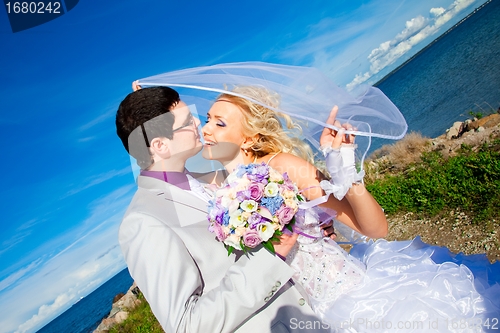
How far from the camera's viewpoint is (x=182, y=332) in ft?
7.54

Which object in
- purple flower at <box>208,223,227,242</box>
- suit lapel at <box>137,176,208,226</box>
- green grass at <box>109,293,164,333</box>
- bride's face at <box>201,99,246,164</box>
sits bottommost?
green grass at <box>109,293,164,333</box>

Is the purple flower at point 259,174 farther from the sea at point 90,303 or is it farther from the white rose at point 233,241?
the sea at point 90,303

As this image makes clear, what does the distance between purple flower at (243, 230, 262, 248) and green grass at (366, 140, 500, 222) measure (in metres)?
5.75

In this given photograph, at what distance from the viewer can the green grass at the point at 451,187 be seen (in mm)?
6906

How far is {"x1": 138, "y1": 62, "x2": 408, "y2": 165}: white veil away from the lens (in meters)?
2.84

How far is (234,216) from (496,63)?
47.0m

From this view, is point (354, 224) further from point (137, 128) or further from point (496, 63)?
point (496, 63)

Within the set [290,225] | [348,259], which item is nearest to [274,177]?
[290,225]

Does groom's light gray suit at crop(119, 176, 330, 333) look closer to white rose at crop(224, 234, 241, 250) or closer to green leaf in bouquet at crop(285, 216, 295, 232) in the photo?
white rose at crop(224, 234, 241, 250)

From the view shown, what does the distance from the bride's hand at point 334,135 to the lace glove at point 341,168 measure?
0.15 feet

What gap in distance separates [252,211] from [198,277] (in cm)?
58

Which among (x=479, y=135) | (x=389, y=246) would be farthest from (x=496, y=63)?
(x=389, y=246)

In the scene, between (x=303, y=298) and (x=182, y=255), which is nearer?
Result: (x=182, y=255)

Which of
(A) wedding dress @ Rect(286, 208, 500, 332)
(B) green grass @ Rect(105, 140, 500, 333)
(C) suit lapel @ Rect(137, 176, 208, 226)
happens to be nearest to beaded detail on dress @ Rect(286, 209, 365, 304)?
(A) wedding dress @ Rect(286, 208, 500, 332)
